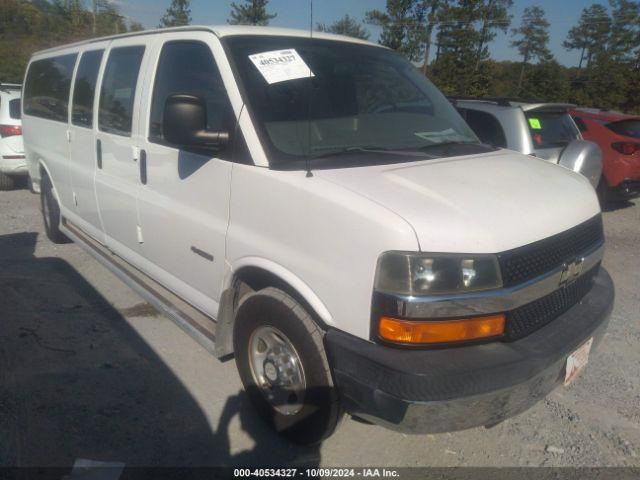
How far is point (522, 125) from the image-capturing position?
6.22 meters

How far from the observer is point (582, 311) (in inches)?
104

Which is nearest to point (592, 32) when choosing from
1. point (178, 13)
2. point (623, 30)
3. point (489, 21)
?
point (623, 30)

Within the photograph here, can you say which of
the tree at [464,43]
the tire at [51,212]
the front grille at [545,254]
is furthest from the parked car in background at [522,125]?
the tree at [464,43]

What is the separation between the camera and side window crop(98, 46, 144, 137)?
3547 mm

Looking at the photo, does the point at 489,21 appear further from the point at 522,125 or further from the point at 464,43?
the point at 522,125

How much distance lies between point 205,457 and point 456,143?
2.38 m

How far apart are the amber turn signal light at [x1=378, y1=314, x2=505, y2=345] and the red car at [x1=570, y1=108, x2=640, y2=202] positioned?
301 inches

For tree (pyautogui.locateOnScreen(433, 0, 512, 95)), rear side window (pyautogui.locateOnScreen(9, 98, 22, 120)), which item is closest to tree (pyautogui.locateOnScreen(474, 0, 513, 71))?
tree (pyautogui.locateOnScreen(433, 0, 512, 95))

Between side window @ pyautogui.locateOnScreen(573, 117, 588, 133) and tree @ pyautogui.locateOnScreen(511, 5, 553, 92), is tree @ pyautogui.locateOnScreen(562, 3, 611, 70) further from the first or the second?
side window @ pyautogui.locateOnScreen(573, 117, 588, 133)

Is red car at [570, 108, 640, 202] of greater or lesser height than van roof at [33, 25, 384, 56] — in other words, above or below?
below

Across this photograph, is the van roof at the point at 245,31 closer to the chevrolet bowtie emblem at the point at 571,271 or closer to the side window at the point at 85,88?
the side window at the point at 85,88

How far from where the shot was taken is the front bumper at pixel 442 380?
2.00m

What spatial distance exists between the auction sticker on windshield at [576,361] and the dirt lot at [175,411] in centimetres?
57

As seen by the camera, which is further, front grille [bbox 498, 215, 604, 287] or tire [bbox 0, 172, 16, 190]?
tire [bbox 0, 172, 16, 190]
